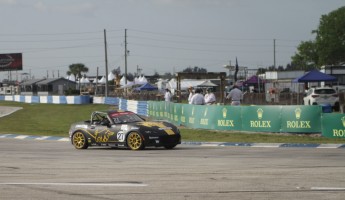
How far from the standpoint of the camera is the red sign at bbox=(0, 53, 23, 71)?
361 ft

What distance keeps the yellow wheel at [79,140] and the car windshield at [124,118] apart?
4.45 feet

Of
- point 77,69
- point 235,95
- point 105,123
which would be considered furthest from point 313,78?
point 77,69

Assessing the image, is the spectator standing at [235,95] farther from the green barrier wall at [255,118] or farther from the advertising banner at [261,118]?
the advertising banner at [261,118]

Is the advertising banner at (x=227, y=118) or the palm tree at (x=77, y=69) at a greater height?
the palm tree at (x=77, y=69)

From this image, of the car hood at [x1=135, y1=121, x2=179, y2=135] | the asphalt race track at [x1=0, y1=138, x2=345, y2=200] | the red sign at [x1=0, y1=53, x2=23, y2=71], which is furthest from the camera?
the red sign at [x1=0, y1=53, x2=23, y2=71]

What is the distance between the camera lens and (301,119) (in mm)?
22453

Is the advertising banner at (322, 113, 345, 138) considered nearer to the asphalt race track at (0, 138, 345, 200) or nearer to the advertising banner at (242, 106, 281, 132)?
the advertising banner at (242, 106, 281, 132)

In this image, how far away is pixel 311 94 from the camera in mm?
34438

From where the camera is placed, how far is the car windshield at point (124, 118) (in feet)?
63.2

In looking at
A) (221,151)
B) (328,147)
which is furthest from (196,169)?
(328,147)

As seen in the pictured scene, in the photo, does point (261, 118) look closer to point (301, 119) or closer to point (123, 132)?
point (301, 119)

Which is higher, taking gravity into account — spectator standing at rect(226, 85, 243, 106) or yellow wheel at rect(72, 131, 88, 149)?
spectator standing at rect(226, 85, 243, 106)

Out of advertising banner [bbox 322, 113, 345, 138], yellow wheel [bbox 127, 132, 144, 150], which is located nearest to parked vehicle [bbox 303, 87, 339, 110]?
advertising banner [bbox 322, 113, 345, 138]

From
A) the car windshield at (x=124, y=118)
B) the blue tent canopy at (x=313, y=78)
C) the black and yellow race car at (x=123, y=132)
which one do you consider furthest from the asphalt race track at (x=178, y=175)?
the blue tent canopy at (x=313, y=78)
